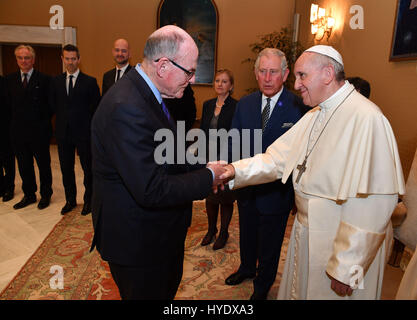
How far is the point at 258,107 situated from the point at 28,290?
2537 mm

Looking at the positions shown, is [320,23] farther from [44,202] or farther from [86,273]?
[86,273]

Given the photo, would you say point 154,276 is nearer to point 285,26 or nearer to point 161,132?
point 161,132

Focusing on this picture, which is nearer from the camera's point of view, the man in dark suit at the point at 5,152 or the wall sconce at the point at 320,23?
the man in dark suit at the point at 5,152

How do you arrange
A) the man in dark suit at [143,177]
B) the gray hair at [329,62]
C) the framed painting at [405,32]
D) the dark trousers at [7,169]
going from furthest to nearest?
the dark trousers at [7,169]
the framed painting at [405,32]
the gray hair at [329,62]
the man in dark suit at [143,177]

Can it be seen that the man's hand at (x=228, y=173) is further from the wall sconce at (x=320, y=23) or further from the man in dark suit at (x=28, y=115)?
the wall sconce at (x=320, y=23)

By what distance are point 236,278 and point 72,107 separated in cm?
297

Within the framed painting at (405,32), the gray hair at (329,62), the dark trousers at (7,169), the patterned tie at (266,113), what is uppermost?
the framed painting at (405,32)

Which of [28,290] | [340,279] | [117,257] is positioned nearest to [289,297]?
[340,279]

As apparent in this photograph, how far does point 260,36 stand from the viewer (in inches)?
316

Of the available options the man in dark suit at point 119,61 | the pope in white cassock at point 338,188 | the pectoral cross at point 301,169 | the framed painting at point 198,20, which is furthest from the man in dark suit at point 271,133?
the framed painting at point 198,20

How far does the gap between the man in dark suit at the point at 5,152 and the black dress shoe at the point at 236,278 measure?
3676 millimetres

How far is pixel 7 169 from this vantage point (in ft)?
16.0

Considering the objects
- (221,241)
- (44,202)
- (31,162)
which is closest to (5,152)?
(31,162)

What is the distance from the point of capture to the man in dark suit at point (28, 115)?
4402 mm
